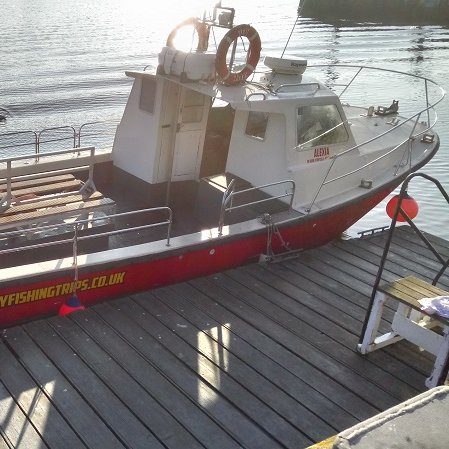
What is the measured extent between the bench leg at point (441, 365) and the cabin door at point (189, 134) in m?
4.45

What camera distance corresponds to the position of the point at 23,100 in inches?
881

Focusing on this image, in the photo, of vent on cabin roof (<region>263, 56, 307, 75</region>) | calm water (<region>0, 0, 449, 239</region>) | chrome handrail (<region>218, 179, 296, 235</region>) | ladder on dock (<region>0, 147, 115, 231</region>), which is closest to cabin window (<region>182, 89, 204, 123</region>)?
vent on cabin roof (<region>263, 56, 307, 75</region>)

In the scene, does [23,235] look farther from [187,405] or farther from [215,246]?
[187,405]

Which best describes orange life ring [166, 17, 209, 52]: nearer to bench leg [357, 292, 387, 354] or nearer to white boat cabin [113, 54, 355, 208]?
white boat cabin [113, 54, 355, 208]

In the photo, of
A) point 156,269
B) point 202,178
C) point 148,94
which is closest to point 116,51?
point 148,94

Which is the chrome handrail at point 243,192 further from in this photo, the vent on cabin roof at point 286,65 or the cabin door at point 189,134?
the vent on cabin roof at point 286,65

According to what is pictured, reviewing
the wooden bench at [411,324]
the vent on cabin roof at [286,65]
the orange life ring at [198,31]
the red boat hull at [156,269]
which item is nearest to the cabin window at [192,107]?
the orange life ring at [198,31]

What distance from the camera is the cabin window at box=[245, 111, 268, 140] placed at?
855 centimetres

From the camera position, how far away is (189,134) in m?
8.85

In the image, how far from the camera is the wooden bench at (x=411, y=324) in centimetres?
599

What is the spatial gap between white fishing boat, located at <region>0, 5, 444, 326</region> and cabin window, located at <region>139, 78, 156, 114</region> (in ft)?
0.06

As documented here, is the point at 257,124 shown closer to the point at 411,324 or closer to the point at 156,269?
the point at 156,269

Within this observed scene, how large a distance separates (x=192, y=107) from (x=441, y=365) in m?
4.77

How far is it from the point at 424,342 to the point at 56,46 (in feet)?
92.4
